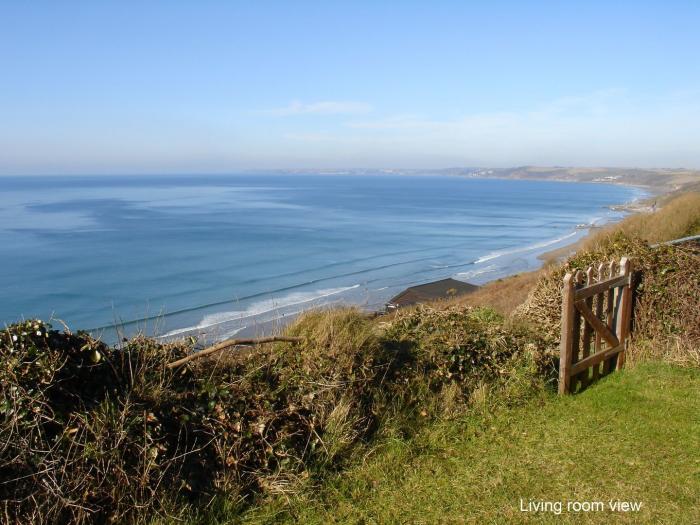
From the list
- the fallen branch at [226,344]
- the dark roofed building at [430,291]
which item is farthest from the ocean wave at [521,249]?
the fallen branch at [226,344]

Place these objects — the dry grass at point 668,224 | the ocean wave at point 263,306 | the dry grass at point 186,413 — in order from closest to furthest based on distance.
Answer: the dry grass at point 186,413
the dry grass at point 668,224
the ocean wave at point 263,306

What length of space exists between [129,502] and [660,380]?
6360 millimetres

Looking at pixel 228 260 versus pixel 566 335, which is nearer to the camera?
pixel 566 335

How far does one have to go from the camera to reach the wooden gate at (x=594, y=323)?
22.7ft

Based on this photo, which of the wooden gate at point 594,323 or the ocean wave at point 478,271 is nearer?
the wooden gate at point 594,323

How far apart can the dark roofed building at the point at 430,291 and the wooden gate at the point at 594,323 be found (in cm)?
2020

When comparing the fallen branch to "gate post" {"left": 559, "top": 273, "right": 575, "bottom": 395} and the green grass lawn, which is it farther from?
"gate post" {"left": 559, "top": 273, "right": 575, "bottom": 395}

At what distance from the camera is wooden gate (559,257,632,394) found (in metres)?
6.93

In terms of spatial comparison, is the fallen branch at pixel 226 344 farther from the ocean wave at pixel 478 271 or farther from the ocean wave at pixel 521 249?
the ocean wave at pixel 521 249

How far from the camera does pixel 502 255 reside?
49094mm

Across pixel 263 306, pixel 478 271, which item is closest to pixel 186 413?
pixel 263 306

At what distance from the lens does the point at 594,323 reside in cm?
731

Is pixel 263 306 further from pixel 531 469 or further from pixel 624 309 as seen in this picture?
pixel 531 469

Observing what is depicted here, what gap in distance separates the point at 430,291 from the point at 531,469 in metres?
27.3
